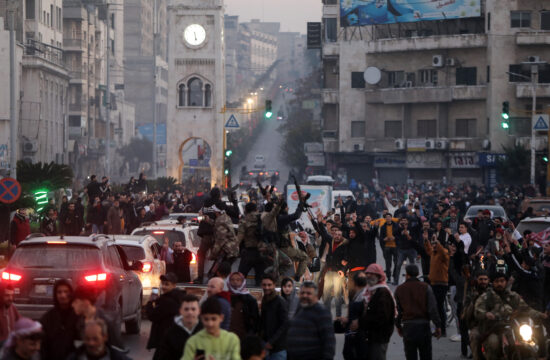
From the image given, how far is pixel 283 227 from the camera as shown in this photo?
1675 cm

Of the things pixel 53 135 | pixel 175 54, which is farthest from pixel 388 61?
pixel 53 135

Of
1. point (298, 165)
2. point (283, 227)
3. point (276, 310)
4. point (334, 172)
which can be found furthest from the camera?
point (298, 165)

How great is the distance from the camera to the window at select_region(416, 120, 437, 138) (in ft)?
242

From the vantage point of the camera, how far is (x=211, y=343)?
8.68 meters

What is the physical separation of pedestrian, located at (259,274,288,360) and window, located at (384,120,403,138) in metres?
64.7

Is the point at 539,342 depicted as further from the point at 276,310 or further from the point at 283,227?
the point at 283,227

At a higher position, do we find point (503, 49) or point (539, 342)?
point (503, 49)

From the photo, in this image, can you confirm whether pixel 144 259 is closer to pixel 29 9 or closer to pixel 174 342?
pixel 174 342

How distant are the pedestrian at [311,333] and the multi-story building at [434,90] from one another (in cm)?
5787

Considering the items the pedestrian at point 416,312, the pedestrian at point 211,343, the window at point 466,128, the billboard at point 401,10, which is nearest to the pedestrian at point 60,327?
the pedestrian at point 211,343

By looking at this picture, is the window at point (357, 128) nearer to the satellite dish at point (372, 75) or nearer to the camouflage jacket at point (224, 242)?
the satellite dish at point (372, 75)

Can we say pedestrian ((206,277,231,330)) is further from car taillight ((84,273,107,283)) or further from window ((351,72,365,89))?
window ((351,72,365,89))

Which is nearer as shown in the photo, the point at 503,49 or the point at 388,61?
the point at 503,49

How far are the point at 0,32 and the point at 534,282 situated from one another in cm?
5840
